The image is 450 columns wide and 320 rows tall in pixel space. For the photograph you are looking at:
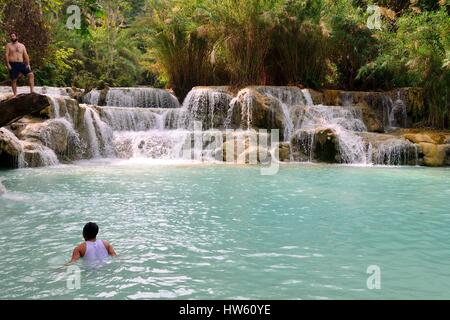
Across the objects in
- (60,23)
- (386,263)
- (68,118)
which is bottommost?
(386,263)

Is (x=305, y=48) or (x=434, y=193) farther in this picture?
(x=305, y=48)

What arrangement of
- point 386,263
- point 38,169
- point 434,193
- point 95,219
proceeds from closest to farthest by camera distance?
point 386,263 < point 95,219 < point 434,193 < point 38,169

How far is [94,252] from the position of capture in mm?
4582

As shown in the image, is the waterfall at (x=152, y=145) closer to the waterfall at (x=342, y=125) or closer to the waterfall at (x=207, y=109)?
the waterfall at (x=207, y=109)

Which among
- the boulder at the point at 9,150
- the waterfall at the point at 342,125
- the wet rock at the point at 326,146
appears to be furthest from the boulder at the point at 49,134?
the wet rock at the point at 326,146

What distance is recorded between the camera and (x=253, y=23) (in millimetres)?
20000

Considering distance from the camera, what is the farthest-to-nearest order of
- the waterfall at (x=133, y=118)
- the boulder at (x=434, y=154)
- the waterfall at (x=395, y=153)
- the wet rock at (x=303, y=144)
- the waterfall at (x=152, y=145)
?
the waterfall at (x=133, y=118)
the waterfall at (x=152, y=145)
the wet rock at (x=303, y=144)
the waterfall at (x=395, y=153)
the boulder at (x=434, y=154)

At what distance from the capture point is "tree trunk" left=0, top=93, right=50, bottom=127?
8406 mm

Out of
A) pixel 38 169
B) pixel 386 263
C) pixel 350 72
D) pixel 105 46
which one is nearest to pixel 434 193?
pixel 386 263

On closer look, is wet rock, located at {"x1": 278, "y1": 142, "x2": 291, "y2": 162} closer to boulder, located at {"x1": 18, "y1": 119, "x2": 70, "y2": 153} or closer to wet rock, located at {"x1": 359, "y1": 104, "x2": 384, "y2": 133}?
wet rock, located at {"x1": 359, "y1": 104, "x2": 384, "y2": 133}

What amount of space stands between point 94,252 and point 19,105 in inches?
193

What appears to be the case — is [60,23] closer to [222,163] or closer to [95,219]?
[222,163]

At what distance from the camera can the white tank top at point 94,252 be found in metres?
4.57

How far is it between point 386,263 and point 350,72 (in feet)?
62.6
